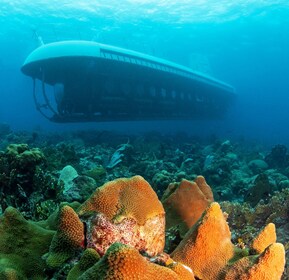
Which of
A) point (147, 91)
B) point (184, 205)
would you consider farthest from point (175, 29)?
point (184, 205)

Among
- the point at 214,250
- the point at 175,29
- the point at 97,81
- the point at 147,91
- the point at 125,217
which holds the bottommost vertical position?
the point at 214,250

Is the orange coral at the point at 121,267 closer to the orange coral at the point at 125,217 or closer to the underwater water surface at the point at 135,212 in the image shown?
the underwater water surface at the point at 135,212

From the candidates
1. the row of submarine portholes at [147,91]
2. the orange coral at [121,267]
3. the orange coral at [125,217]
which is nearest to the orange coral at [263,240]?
the orange coral at [125,217]

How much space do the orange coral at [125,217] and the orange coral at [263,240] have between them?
0.70 metres

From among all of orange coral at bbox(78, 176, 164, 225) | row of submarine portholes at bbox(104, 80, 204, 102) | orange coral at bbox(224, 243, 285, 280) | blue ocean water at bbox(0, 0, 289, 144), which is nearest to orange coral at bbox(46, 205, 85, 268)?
orange coral at bbox(78, 176, 164, 225)

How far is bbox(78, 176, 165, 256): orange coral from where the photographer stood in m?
2.13

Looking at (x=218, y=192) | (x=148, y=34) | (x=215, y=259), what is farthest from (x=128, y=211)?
(x=148, y=34)

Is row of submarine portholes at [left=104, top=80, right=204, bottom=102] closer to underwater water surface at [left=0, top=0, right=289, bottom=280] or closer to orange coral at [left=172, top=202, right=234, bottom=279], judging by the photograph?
underwater water surface at [left=0, top=0, right=289, bottom=280]

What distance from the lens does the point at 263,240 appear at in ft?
7.42

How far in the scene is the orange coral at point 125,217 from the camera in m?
2.13

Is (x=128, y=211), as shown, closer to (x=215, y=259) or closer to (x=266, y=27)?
(x=215, y=259)

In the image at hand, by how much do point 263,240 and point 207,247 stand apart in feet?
1.46

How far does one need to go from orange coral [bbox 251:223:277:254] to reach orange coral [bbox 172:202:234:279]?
18 centimetres

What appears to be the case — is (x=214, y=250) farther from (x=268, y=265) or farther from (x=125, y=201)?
(x=125, y=201)
